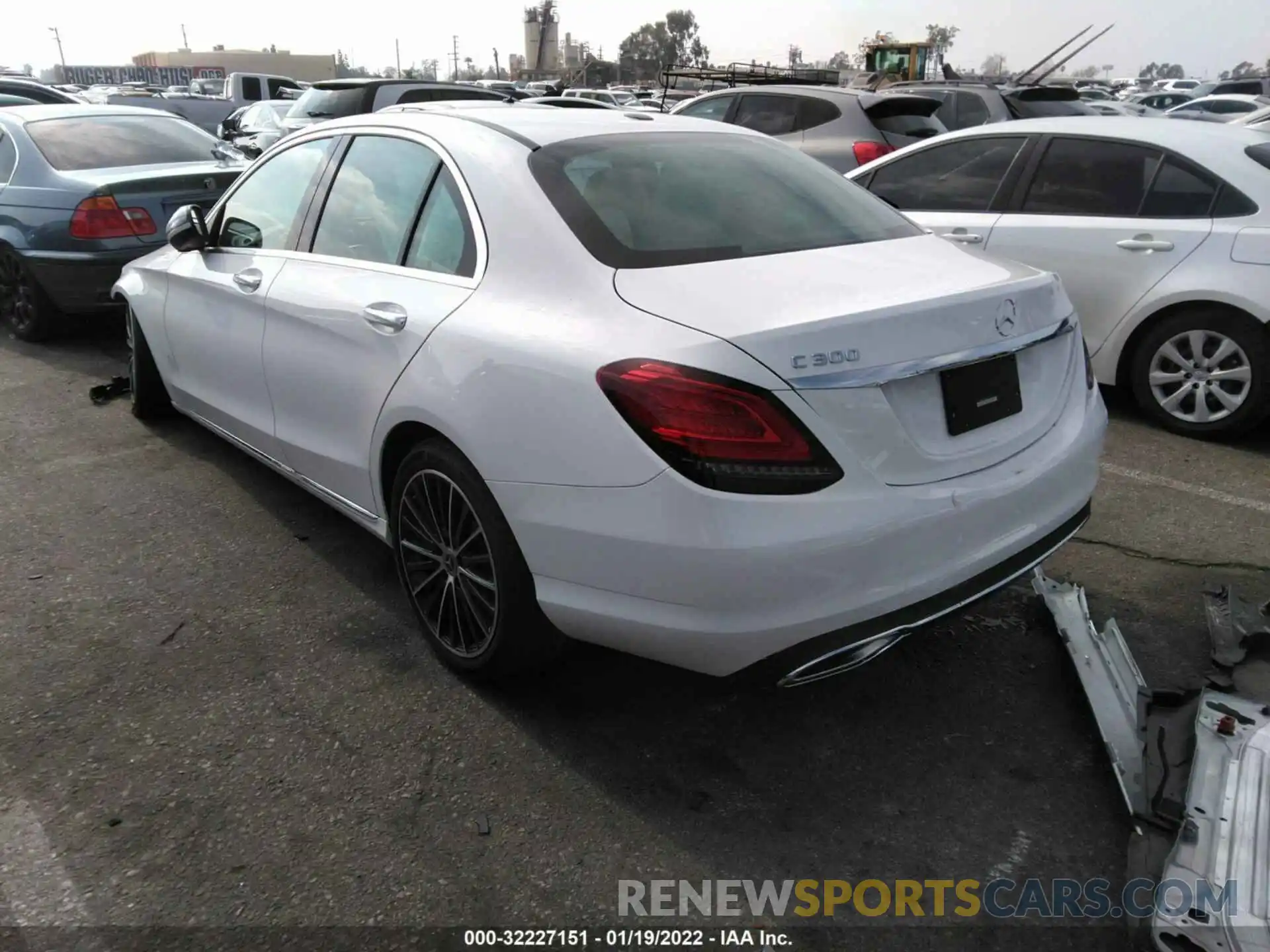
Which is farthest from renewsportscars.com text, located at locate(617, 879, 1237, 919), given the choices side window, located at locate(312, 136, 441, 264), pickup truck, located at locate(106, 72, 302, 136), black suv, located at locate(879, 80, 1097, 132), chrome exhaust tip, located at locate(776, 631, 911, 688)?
pickup truck, located at locate(106, 72, 302, 136)

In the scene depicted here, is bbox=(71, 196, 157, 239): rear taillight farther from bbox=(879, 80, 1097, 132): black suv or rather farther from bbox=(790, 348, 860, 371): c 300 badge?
bbox=(879, 80, 1097, 132): black suv

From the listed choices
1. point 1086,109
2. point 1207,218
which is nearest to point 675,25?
point 1086,109

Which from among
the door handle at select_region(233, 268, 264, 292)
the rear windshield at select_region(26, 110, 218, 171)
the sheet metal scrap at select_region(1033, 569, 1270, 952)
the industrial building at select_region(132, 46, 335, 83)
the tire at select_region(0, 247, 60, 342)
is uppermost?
the door handle at select_region(233, 268, 264, 292)

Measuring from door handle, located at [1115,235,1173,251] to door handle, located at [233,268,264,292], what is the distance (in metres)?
4.16

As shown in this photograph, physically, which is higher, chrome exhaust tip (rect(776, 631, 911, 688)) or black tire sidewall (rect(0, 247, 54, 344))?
chrome exhaust tip (rect(776, 631, 911, 688))

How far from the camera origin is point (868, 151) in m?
8.35

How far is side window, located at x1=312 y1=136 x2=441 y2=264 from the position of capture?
3.19m

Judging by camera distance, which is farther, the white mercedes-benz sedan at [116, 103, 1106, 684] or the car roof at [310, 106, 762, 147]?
the car roof at [310, 106, 762, 147]

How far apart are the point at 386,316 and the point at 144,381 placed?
2.84m

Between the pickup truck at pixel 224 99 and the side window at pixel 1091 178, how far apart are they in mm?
20418

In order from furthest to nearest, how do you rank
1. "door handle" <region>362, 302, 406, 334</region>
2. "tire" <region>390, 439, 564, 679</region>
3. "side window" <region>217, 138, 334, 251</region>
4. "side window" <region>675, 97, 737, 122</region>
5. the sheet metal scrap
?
"side window" <region>675, 97, 737, 122</region> < "side window" <region>217, 138, 334, 251</region> < "door handle" <region>362, 302, 406, 334</region> < "tire" <region>390, 439, 564, 679</region> < the sheet metal scrap

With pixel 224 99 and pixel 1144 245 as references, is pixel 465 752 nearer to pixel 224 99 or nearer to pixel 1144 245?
pixel 1144 245

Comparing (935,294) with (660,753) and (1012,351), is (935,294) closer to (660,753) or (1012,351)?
(1012,351)

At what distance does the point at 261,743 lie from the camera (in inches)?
108
